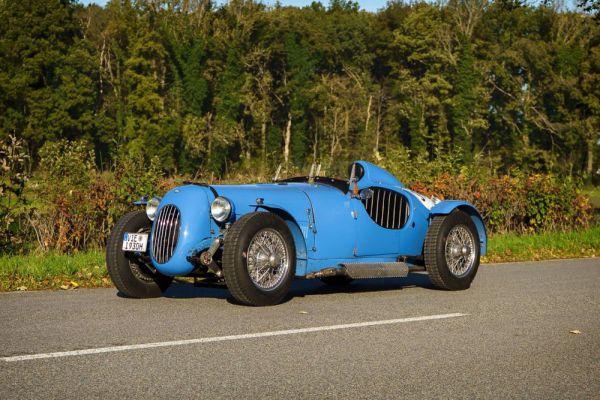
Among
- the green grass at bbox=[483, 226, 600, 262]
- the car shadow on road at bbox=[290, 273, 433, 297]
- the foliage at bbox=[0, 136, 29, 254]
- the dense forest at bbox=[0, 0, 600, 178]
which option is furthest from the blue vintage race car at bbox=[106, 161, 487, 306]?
the dense forest at bbox=[0, 0, 600, 178]

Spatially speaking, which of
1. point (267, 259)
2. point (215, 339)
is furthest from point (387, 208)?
point (215, 339)

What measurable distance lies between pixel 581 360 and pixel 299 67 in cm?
7195

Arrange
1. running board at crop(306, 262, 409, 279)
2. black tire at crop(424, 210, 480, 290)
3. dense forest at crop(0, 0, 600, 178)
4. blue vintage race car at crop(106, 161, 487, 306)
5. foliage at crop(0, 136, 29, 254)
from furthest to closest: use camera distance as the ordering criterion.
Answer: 1. dense forest at crop(0, 0, 600, 178)
2. foliage at crop(0, 136, 29, 254)
3. black tire at crop(424, 210, 480, 290)
4. running board at crop(306, 262, 409, 279)
5. blue vintage race car at crop(106, 161, 487, 306)

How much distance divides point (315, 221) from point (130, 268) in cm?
208

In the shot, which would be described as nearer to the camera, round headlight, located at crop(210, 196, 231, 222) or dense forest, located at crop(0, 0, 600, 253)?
round headlight, located at crop(210, 196, 231, 222)

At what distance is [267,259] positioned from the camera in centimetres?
914

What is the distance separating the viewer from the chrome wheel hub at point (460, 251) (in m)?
11.1

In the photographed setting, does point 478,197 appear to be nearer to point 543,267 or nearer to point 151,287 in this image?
point 543,267

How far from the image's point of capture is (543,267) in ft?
45.5

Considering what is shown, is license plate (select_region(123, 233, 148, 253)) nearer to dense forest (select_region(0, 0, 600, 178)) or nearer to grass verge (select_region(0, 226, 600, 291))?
grass verge (select_region(0, 226, 600, 291))

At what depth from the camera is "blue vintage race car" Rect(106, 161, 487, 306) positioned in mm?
9031

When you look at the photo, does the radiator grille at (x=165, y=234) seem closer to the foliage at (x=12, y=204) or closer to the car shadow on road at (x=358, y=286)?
the car shadow on road at (x=358, y=286)

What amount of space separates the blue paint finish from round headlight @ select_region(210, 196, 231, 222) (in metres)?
0.11

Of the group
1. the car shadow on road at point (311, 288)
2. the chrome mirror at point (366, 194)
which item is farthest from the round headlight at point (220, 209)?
the chrome mirror at point (366, 194)
